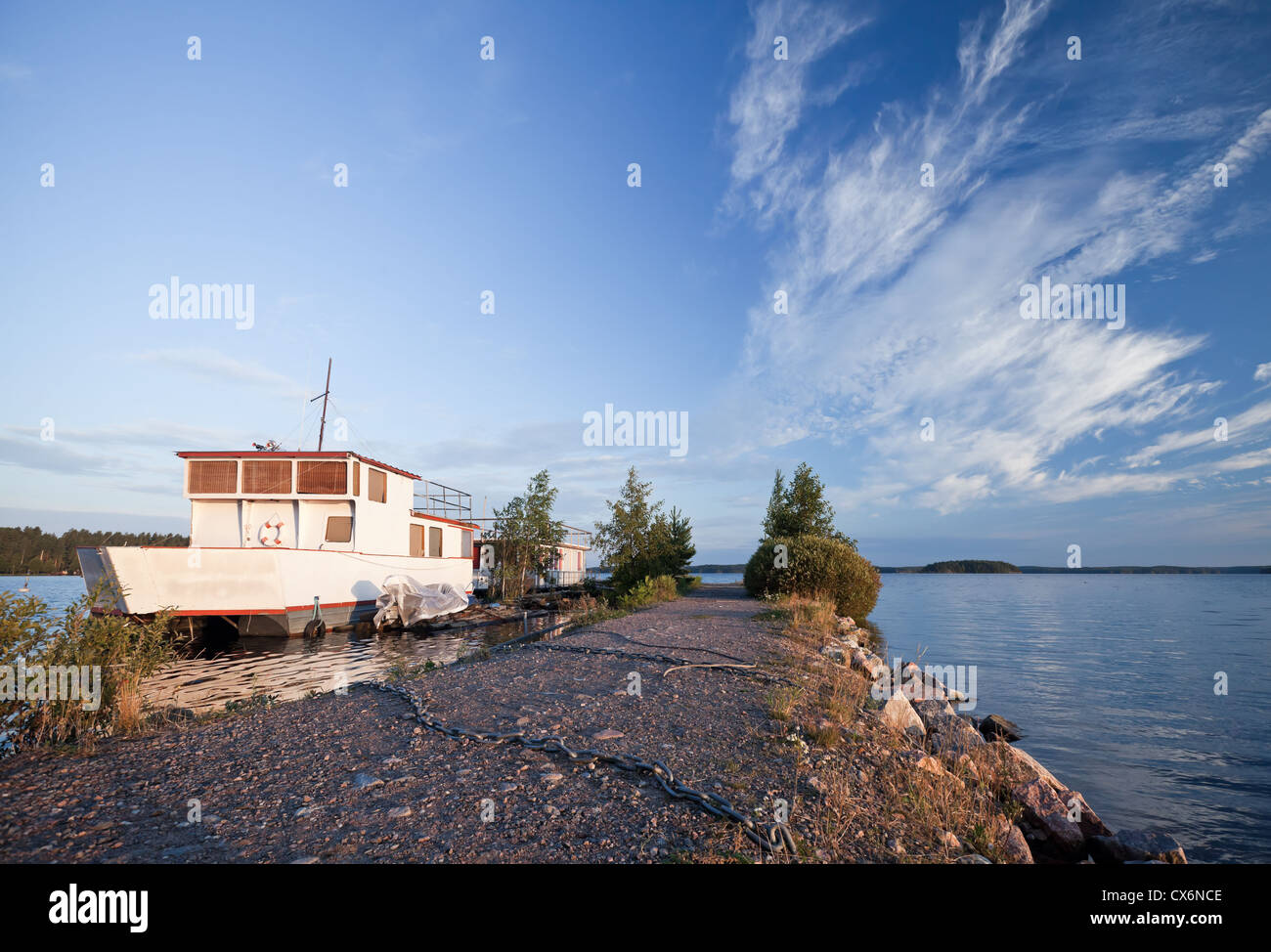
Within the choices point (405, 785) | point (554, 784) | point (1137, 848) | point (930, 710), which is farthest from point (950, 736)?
point (405, 785)

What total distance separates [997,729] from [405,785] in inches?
399

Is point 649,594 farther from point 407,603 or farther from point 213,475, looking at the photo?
point 213,475

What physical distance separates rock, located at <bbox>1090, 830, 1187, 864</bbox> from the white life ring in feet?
76.4

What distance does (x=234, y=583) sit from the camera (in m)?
18.1

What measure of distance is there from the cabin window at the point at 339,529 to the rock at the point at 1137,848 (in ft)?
72.9

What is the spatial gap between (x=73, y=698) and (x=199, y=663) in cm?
1211

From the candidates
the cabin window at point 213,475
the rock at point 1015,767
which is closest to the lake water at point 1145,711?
the rock at point 1015,767

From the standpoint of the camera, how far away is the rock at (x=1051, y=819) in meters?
5.23

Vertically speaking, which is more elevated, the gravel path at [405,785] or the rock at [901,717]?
the gravel path at [405,785]

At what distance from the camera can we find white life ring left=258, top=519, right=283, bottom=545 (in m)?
20.9

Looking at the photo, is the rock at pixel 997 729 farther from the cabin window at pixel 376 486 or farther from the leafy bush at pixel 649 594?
the cabin window at pixel 376 486

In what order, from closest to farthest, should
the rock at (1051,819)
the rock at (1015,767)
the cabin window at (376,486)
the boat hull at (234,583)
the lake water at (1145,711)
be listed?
the rock at (1051,819) < the rock at (1015,767) < the lake water at (1145,711) < the boat hull at (234,583) < the cabin window at (376,486)

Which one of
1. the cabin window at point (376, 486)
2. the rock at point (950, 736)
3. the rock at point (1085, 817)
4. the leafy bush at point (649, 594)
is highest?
the cabin window at point (376, 486)

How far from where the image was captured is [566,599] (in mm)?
36688
